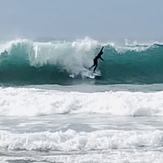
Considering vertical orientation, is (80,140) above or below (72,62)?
below

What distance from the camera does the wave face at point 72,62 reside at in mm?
18859

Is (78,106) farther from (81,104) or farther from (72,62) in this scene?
(72,62)

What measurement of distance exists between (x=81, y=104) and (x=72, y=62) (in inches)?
364

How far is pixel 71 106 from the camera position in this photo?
1085 cm

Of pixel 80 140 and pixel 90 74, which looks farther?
Result: pixel 90 74

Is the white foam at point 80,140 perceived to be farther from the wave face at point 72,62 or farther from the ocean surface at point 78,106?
the wave face at point 72,62

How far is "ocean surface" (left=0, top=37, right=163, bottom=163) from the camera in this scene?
663 centimetres


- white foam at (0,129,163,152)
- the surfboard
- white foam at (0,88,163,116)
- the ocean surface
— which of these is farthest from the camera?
the surfboard

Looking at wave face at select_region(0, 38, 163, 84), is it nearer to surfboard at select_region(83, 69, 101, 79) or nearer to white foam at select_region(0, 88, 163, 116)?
surfboard at select_region(83, 69, 101, 79)

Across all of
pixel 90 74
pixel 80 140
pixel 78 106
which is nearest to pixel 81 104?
pixel 78 106

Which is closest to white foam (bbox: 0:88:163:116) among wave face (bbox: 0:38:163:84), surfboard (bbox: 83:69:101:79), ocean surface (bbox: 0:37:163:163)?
ocean surface (bbox: 0:37:163:163)

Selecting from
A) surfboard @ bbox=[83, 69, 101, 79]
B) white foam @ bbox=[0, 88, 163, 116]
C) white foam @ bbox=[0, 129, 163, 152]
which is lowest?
white foam @ bbox=[0, 129, 163, 152]

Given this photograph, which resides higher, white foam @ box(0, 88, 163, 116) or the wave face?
the wave face

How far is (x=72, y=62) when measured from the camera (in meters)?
20.2
